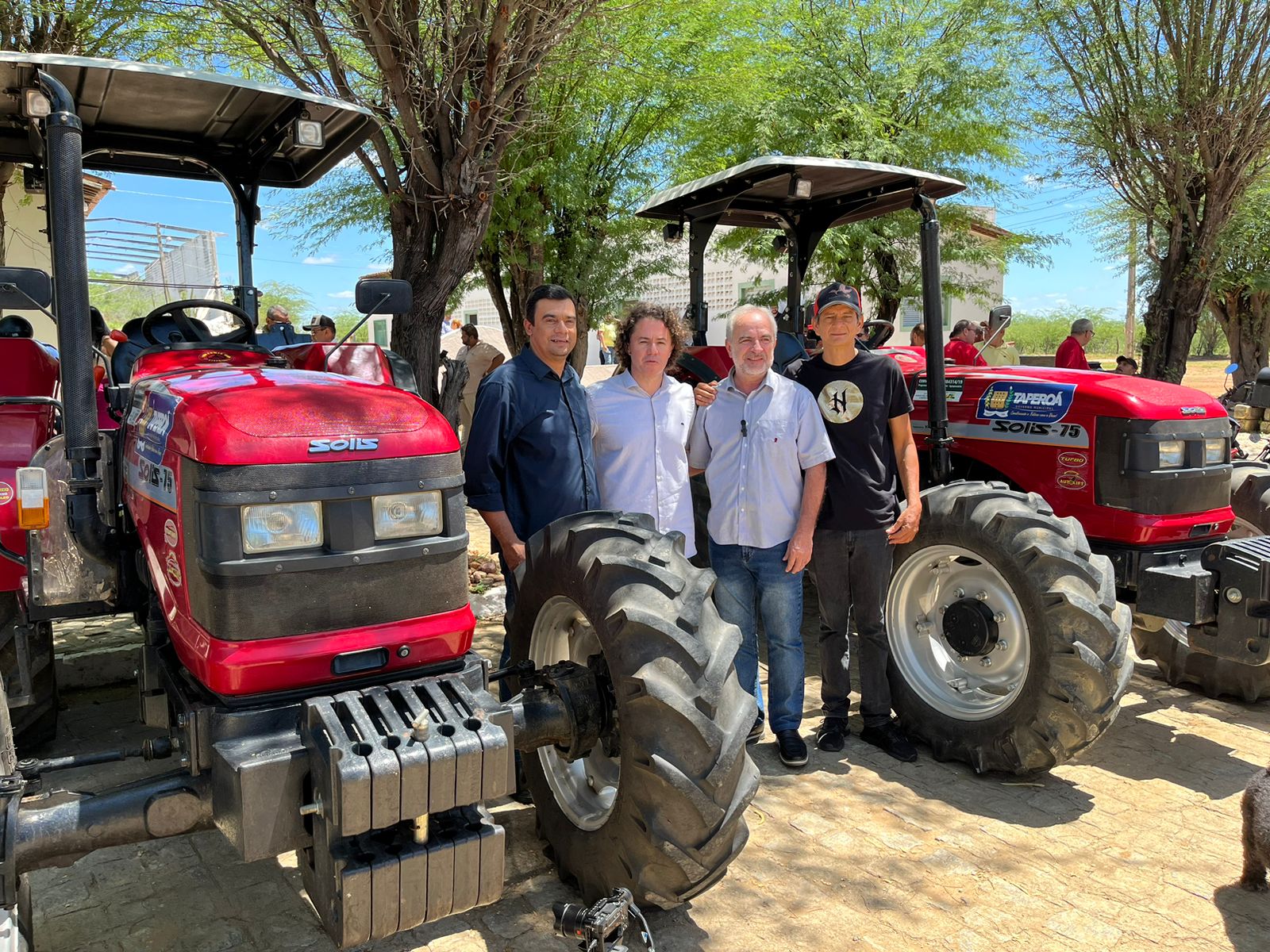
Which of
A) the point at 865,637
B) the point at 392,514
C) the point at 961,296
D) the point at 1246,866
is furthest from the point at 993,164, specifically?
the point at 392,514

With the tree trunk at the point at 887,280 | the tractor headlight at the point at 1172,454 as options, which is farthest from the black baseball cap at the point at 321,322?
the tree trunk at the point at 887,280

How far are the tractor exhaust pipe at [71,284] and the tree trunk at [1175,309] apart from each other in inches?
482

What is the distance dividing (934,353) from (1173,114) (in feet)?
28.8

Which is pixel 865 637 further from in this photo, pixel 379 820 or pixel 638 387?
pixel 379 820

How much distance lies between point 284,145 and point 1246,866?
15.7ft

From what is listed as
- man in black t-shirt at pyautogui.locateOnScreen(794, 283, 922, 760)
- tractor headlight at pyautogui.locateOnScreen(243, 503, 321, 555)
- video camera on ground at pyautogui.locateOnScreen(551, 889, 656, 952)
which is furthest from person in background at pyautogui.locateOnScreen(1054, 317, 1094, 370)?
tractor headlight at pyautogui.locateOnScreen(243, 503, 321, 555)

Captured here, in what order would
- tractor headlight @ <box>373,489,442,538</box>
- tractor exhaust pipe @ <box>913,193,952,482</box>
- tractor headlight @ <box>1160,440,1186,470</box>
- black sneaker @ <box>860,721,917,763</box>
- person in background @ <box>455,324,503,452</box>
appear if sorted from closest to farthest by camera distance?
tractor headlight @ <box>373,489,442,538</box> < black sneaker @ <box>860,721,917,763</box> < tractor headlight @ <box>1160,440,1186,470</box> < tractor exhaust pipe @ <box>913,193,952,482</box> < person in background @ <box>455,324,503,452</box>

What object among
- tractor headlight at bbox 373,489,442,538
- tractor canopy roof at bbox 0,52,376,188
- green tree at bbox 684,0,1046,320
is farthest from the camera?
green tree at bbox 684,0,1046,320

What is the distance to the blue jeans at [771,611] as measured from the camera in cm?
440

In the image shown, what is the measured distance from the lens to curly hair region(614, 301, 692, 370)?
4.19 metres

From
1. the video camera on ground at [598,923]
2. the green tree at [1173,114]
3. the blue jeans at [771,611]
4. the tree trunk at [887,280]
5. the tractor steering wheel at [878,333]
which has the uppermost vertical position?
the green tree at [1173,114]

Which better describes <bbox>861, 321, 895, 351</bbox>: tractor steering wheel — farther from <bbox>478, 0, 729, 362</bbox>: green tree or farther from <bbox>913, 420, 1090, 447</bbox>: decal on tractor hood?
<bbox>478, 0, 729, 362</bbox>: green tree

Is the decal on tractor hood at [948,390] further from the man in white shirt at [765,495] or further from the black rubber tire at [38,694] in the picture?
the black rubber tire at [38,694]

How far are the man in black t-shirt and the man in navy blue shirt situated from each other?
1192 millimetres
